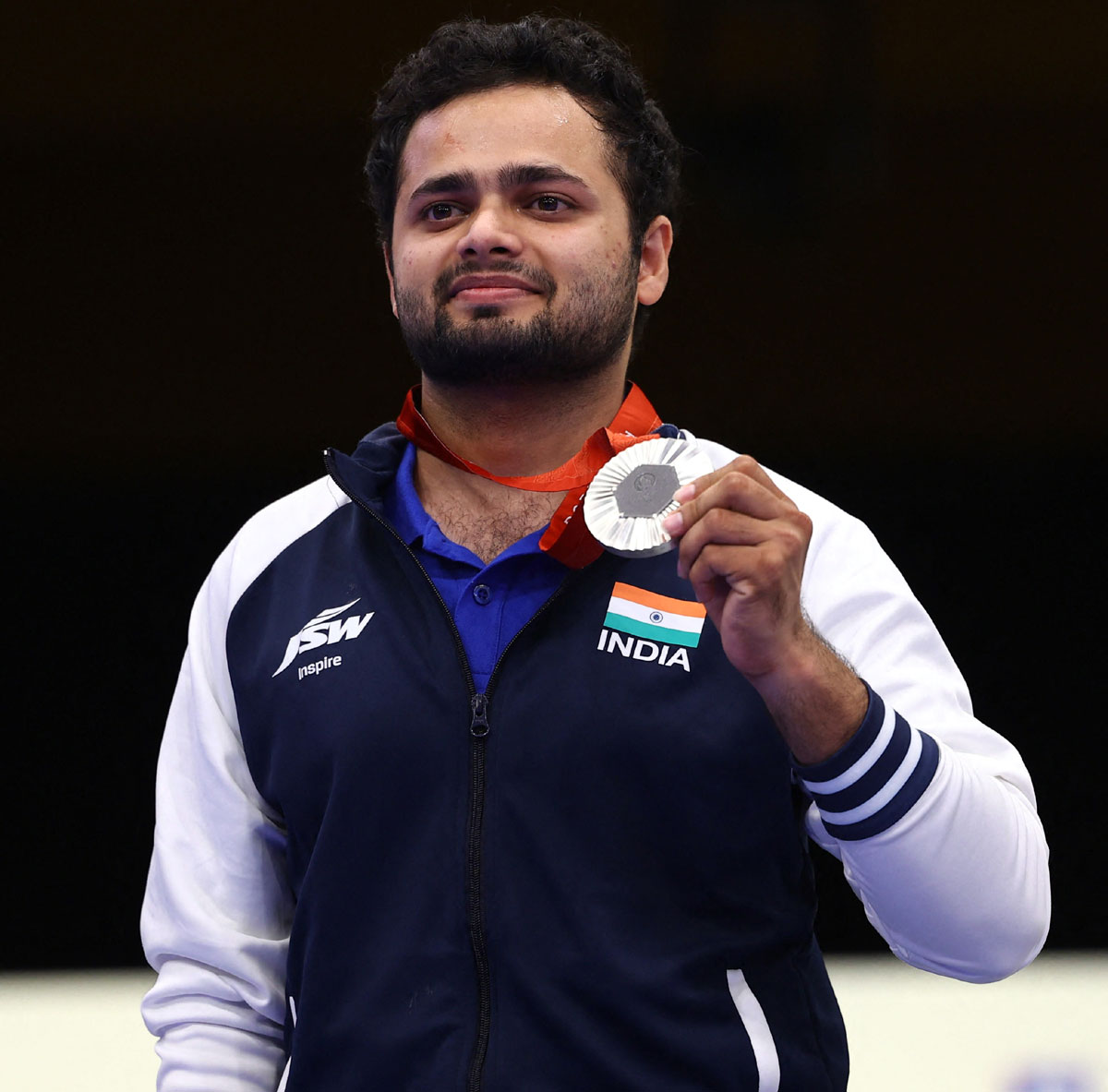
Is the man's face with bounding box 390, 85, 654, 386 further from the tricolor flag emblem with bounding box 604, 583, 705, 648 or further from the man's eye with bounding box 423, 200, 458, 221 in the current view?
the tricolor flag emblem with bounding box 604, 583, 705, 648

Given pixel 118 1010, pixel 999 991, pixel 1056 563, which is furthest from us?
pixel 1056 563

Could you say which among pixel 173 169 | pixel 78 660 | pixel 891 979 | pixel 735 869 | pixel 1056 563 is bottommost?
pixel 891 979

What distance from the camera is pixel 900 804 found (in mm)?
1313

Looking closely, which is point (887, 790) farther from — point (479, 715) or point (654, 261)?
point (654, 261)

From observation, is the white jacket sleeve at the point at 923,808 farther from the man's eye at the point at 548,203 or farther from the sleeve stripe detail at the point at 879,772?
the man's eye at the point at 548,203

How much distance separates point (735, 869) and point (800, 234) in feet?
7.31

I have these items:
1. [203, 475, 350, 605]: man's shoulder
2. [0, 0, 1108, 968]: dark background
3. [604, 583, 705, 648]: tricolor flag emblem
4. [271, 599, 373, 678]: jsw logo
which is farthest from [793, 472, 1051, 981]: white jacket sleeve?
[0, 0, 1108, 968]: dark background

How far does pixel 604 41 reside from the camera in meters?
1.95

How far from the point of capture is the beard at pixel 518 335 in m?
1.66

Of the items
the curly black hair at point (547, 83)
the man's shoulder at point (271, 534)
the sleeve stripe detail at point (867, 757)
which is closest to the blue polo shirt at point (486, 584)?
the man's shoulder at point (271, 534)

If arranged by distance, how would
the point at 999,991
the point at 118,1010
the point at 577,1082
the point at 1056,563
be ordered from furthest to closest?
the point at 1056,563 < the point at 118,1010 < the point at 999,991 < the point at 577,1082

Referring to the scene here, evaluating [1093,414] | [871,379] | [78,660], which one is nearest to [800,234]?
[871,379]

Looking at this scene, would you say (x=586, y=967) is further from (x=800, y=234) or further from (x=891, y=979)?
(x=800, y=234)

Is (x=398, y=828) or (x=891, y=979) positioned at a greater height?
(x=398, y=828)
